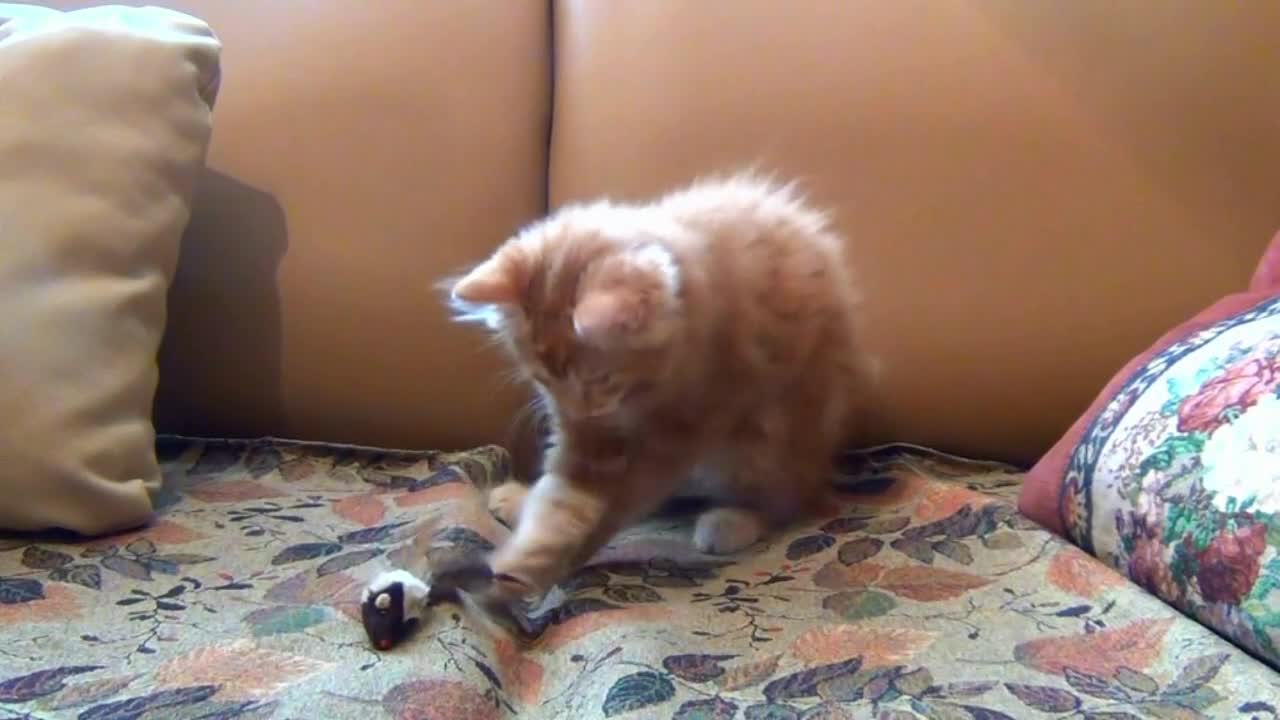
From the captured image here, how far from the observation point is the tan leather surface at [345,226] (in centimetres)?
134

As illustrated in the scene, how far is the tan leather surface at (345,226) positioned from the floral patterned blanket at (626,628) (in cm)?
16

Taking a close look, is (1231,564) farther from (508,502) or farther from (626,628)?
(508,502)

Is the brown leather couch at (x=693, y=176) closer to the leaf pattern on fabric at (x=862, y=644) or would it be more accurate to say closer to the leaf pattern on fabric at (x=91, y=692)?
the leaf pattern on fabric at (x=862, y=644)

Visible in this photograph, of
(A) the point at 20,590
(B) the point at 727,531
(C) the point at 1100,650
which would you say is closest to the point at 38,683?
(A) the point at 20,590

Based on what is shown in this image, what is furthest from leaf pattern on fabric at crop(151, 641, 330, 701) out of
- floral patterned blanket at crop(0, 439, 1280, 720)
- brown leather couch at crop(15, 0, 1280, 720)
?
brown leather couch at crop(15, 0, 1280, 720)

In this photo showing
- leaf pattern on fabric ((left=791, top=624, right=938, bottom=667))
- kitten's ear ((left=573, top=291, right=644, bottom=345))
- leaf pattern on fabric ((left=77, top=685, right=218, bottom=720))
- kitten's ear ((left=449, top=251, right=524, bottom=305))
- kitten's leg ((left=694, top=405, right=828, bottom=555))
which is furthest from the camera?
kitten's leg ((left=694, top=405, right=828, bottom=555))

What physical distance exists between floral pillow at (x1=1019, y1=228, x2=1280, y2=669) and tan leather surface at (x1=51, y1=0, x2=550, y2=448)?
0.66 metres

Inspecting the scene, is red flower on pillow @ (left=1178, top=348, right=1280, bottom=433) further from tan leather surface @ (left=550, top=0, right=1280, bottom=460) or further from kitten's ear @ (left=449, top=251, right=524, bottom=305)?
kitten's ear @ (left=449, top=251, right=524, bottom=305)

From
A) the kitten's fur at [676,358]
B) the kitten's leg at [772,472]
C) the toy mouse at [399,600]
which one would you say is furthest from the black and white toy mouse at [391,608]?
the kitten's leg at [772,472]

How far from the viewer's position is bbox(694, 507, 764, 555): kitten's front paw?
1.14m

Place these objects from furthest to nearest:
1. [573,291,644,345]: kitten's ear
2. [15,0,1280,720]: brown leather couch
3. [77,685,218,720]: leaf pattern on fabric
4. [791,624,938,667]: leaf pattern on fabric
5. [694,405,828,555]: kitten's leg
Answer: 1. [15,0,1280,720]: brown leather couch
2. [694,405,828,555]: kitten's leg
3. [573,291,644,345]: kitten's ear
4. [791,624,938,667]: leaf pattern on fabric
5. [77,685,218,720]: leaf pattern on fabric

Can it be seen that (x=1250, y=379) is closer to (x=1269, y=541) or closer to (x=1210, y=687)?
(x=1269, y=541)

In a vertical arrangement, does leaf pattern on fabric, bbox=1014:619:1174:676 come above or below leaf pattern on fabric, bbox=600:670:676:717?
above

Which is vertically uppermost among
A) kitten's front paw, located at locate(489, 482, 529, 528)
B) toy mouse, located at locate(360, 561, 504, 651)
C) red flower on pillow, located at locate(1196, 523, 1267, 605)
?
red flower on pillow, located at locate(1196, 523, 1267, 605)
